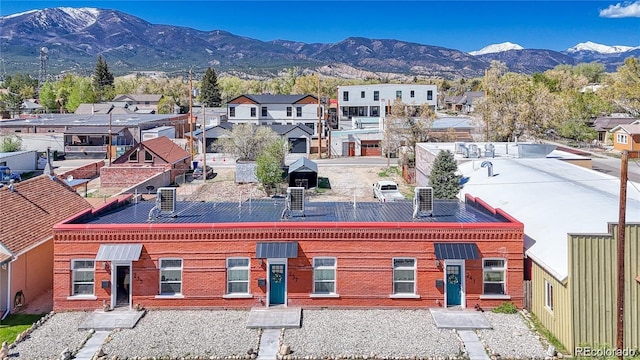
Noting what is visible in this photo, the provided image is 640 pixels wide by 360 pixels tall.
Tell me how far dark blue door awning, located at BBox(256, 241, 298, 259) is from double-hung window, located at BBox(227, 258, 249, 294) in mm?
699

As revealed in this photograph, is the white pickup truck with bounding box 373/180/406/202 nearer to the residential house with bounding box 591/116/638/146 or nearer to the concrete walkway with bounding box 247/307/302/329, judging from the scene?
the concrete walkway with bounding box 247/307/302/329

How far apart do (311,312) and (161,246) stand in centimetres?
537

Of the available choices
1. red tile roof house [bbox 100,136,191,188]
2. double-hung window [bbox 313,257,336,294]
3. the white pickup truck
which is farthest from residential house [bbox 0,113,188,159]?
double-hung window [bbox 313,257,336,294]

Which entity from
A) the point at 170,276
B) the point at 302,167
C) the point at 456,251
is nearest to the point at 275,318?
the point at 170,276

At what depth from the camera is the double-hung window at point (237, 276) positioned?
57.1 feet

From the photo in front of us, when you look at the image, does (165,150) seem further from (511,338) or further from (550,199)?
(511,338)

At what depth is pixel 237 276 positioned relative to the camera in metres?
17.4

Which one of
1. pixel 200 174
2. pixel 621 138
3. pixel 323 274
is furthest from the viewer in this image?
pixel 621 138

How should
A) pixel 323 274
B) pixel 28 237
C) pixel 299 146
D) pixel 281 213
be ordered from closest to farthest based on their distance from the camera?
pixel 323 274
pixel 28 237
pixel 281 213
pixel 299 146

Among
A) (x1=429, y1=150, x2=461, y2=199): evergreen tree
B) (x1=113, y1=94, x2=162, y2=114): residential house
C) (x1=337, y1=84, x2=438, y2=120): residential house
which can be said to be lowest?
(x1=429, y1=150, x2=461, y2=199): evergreen tree

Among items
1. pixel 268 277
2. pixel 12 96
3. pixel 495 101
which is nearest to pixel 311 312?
pixel 268 277

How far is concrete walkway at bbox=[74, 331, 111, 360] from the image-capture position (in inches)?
551

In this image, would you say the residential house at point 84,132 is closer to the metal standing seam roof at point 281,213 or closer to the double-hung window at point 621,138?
the metal standing seam roof at point 281,213

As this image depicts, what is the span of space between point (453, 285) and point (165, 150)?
32.1m
